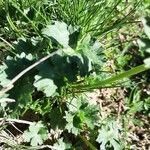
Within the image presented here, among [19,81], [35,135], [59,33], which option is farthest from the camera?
[35,135]

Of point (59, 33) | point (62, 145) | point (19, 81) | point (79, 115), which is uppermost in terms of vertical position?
point (59, 33)

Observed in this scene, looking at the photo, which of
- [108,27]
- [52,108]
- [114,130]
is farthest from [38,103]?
[108,27]

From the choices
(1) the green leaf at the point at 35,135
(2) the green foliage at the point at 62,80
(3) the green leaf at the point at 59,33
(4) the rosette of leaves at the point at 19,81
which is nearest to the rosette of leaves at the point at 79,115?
(2) the green foliage at the point at 62,80

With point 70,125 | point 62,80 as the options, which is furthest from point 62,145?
point 62,80

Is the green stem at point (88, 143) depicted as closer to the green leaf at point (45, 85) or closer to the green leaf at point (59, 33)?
the green leaf at point (45, 85)

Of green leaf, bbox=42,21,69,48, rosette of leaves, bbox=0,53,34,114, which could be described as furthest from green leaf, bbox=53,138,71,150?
green leaf, bbox=42,21,69,48

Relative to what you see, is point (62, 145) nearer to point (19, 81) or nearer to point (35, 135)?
point (35, 135)

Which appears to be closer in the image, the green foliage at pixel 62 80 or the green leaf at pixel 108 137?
the green foliage at pixel 62 80
